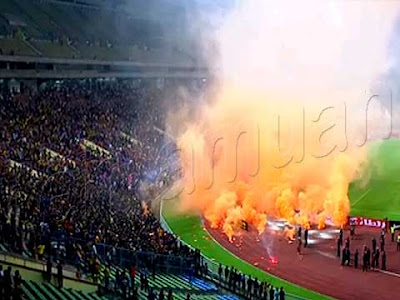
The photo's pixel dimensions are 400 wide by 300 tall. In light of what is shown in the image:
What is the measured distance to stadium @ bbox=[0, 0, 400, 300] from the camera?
746 inches

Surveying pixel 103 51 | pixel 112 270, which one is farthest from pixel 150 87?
pixel 112 270

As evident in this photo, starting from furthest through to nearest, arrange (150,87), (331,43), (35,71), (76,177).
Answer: (150,87)
(35,71)
(331,43)
(76,177)

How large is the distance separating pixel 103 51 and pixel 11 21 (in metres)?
6.06

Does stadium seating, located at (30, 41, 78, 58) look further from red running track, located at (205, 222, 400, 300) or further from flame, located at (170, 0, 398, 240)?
red running track, located at (205, 222, 400, 300)

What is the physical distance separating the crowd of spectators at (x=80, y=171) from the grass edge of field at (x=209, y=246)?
1483mm

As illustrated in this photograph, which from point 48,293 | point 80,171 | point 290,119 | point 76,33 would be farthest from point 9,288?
point 76,33

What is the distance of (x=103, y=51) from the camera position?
142 ft

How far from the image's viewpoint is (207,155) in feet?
110

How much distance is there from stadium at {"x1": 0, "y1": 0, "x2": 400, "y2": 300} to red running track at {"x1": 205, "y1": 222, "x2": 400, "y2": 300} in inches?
3.2

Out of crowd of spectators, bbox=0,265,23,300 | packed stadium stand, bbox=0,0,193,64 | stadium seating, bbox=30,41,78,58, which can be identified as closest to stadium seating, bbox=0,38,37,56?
packed stadium stand, bbox=0,0,193,64

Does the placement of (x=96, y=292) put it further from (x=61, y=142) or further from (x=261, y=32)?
(x=261, y=32)

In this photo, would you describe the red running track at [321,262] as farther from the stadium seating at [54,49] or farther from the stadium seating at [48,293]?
the stadium seating at [54,49]

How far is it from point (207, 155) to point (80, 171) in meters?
8.33

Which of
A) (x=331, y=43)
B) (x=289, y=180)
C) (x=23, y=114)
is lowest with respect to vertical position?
(x=289, y=180)
